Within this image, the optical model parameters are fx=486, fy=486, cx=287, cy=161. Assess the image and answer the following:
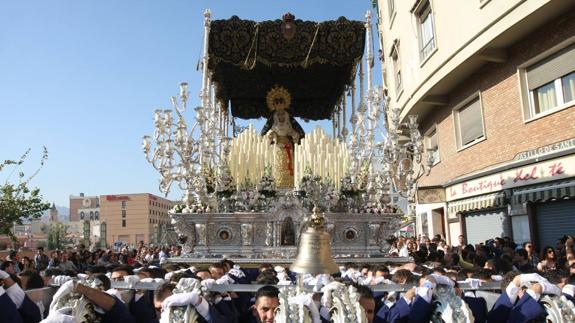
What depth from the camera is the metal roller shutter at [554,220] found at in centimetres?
1225

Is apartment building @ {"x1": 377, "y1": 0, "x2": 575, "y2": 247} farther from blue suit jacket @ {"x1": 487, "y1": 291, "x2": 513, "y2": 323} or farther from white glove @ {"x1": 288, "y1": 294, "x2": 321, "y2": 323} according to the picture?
white glove @ {"x1": 288, "y1": 294, "x2": 321, "y2": 323}

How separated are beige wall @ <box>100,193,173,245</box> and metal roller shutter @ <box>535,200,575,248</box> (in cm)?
7076

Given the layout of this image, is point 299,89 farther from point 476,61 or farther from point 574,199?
point 574,199

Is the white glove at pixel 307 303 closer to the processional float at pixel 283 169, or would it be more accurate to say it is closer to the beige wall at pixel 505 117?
the processional float at pixel 283 169

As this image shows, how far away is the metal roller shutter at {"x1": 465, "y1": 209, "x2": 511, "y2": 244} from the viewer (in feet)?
49.0

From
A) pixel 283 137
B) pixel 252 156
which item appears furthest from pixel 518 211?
pixel 252 156

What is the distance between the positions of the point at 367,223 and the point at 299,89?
546 centimetres

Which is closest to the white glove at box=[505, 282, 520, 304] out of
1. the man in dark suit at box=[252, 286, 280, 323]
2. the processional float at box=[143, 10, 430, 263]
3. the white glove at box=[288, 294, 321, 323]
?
the white glove at box=[288, 294, 321, 323]

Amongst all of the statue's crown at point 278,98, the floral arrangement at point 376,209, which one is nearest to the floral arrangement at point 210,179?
the floral arrangement at point 376,209

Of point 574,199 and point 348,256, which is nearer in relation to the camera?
point 348,256

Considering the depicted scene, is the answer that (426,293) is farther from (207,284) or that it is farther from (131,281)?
(131,281)

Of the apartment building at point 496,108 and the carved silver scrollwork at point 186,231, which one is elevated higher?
the apartment building at point 496,108

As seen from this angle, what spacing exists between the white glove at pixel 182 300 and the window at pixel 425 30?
1598 cm

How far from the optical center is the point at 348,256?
31.5 ft
